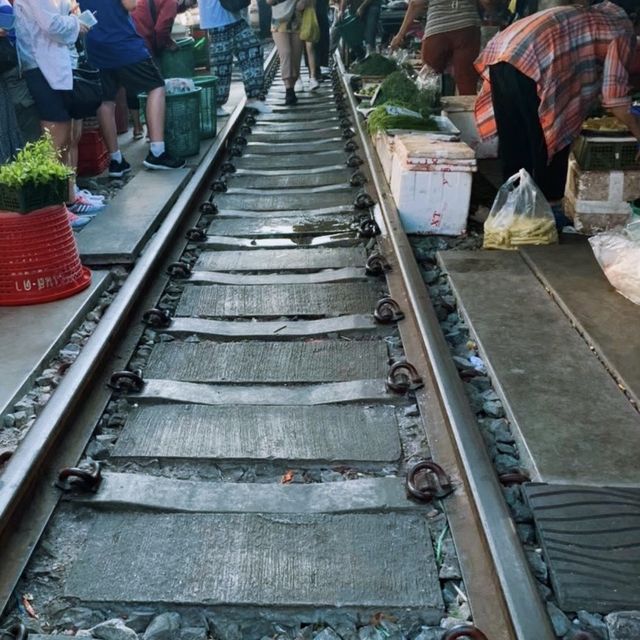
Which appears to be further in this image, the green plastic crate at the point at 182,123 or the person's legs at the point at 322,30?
the person's legs at the point at 322,30

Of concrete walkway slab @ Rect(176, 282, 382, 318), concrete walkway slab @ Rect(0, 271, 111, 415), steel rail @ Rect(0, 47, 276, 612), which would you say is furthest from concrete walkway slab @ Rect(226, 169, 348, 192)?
concrete walkway slab @ Rect(0, 271, 111, 415)

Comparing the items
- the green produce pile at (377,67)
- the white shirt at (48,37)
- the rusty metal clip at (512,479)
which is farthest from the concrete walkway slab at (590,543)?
the green produce pile at (377,67)

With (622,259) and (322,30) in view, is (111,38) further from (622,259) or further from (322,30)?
(322,30)

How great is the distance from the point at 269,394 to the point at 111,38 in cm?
465

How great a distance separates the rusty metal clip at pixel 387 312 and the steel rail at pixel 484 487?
89 millimetres

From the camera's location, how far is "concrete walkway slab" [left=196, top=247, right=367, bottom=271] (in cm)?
494

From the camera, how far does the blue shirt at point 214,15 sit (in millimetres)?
9656

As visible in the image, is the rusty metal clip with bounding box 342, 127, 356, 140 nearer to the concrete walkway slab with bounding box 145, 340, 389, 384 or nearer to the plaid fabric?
the plaid fabric

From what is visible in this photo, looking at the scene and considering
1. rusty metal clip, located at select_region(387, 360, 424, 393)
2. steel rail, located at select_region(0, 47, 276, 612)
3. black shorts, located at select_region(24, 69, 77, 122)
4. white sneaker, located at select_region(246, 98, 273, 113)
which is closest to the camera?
steel rail, located at select_region(0, 47, 276, 612)

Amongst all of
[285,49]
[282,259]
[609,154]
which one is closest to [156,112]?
[282,259]

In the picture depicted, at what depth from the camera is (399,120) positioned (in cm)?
649

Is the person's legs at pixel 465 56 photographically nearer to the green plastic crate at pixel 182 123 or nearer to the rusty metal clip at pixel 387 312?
the green plastic crate at pixel 182 123

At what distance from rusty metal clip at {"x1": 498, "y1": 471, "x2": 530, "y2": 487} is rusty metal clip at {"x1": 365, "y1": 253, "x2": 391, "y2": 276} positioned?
2081 millimetres

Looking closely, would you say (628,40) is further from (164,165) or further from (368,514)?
(164,165)
